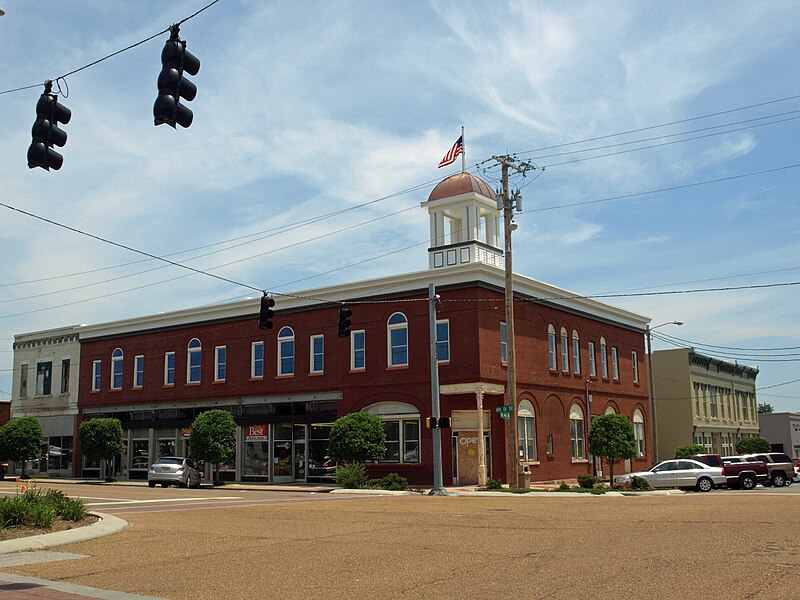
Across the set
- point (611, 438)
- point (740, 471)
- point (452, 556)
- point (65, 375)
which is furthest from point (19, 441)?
point (452, 556)

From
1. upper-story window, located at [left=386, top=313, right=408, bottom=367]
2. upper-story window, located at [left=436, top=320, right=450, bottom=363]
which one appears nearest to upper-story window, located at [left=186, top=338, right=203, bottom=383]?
upper-story window, located at [left=386, top=313, right=408, bottom=367]

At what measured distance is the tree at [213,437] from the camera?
42.1 m

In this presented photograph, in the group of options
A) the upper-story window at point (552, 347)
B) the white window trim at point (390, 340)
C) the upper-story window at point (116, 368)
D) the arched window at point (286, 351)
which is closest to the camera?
the white window trim at point (390, 340)

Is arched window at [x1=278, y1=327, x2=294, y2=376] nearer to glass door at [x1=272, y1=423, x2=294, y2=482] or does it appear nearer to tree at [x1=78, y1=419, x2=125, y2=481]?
glass door at [x1=272, y1=423, x2=294, y2=482]

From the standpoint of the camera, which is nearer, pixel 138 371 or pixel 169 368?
pixel 169 368

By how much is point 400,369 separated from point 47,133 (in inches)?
1111

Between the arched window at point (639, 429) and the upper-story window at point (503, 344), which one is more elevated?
the upper-story window at point (503, 344)

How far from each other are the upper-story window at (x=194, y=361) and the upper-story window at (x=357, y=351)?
11049 mm

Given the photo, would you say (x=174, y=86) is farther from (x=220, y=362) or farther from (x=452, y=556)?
(x=220, y=362)

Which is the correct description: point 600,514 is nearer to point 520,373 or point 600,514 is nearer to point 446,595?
point 446,595

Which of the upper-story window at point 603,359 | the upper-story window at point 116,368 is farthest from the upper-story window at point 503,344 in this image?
the upper-story window at point 116,368

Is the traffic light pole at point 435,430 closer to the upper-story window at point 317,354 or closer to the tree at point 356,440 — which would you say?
the tree at point 356,440

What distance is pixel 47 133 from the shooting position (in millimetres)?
12641

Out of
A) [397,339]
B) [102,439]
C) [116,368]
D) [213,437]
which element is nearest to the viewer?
[397,339]
